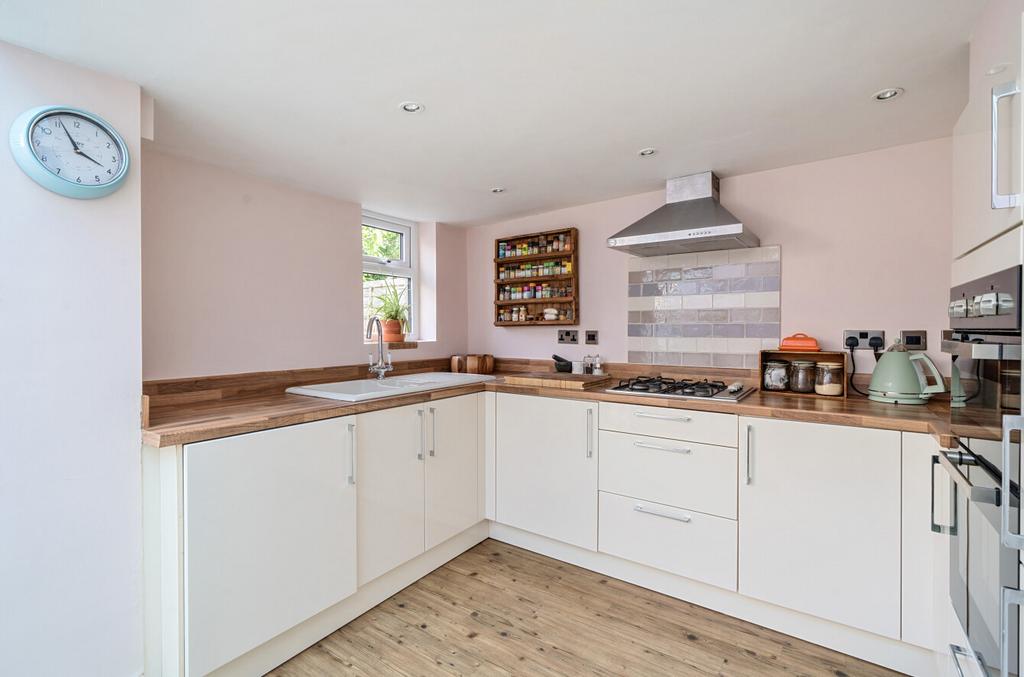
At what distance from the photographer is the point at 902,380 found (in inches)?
79.8

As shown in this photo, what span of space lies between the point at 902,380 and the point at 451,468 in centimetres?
214

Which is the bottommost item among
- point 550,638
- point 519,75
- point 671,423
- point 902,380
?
point 550,638

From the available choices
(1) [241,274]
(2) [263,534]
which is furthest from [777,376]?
(1) [241,274]

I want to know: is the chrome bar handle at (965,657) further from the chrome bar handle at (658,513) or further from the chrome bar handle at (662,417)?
the chrome bar handle at (662,417)

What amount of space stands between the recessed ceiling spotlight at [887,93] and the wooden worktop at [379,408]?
3.86 feet

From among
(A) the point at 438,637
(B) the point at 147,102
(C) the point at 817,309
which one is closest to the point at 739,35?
(C) the point at 817,309

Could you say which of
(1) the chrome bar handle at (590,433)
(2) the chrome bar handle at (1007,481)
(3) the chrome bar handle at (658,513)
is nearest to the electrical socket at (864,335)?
(3) the chrome bar handle at (658,513)

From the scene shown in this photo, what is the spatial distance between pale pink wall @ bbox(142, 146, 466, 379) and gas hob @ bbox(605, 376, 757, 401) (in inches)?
68.6

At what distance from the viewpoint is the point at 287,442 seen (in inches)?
71.9

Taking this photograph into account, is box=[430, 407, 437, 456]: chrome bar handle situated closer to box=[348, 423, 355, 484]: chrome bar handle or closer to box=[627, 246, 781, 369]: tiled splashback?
box=[348, 423, 355, 484]: chrome bar handle

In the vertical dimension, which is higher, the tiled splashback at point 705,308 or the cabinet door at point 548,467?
the tiled splashback at point 705,308

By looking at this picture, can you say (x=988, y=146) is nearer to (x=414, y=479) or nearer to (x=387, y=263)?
(x=414, y=479)

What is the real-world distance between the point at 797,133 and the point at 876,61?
567 mm

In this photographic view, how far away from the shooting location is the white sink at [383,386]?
227 centimetres
